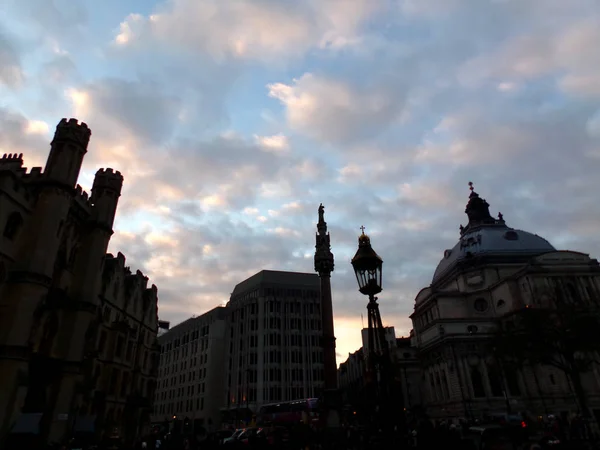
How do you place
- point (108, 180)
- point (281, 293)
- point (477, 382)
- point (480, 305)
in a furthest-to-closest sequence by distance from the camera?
point (281, 293), point (480, 305), point (477, 382), point (108, 180)

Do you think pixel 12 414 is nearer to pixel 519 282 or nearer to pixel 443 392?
pixel 443 392

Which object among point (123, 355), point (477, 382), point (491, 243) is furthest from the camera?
point (491, 243)

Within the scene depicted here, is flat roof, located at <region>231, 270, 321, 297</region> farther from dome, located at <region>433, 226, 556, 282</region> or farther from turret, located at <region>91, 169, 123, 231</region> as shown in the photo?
turret, located at <region>91, 169, 123, 231</region>

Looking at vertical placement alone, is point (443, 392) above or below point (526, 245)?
below

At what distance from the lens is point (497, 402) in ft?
194

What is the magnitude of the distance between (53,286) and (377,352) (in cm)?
2387

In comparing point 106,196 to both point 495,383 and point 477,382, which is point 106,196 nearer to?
point 477,382

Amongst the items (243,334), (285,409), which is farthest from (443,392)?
(243,334)

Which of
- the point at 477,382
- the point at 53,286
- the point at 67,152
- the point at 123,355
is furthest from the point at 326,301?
the point at 477,382

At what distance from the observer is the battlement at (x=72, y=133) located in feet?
89.2

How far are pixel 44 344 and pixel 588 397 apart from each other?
230ft

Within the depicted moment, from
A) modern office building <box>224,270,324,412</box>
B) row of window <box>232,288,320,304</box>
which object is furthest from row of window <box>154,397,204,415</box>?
row of window <box>232,288,320,304</box>

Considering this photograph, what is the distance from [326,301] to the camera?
2628cm

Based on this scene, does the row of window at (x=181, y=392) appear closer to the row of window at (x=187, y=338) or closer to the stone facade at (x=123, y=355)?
the row of window at (x=187, y=338)
